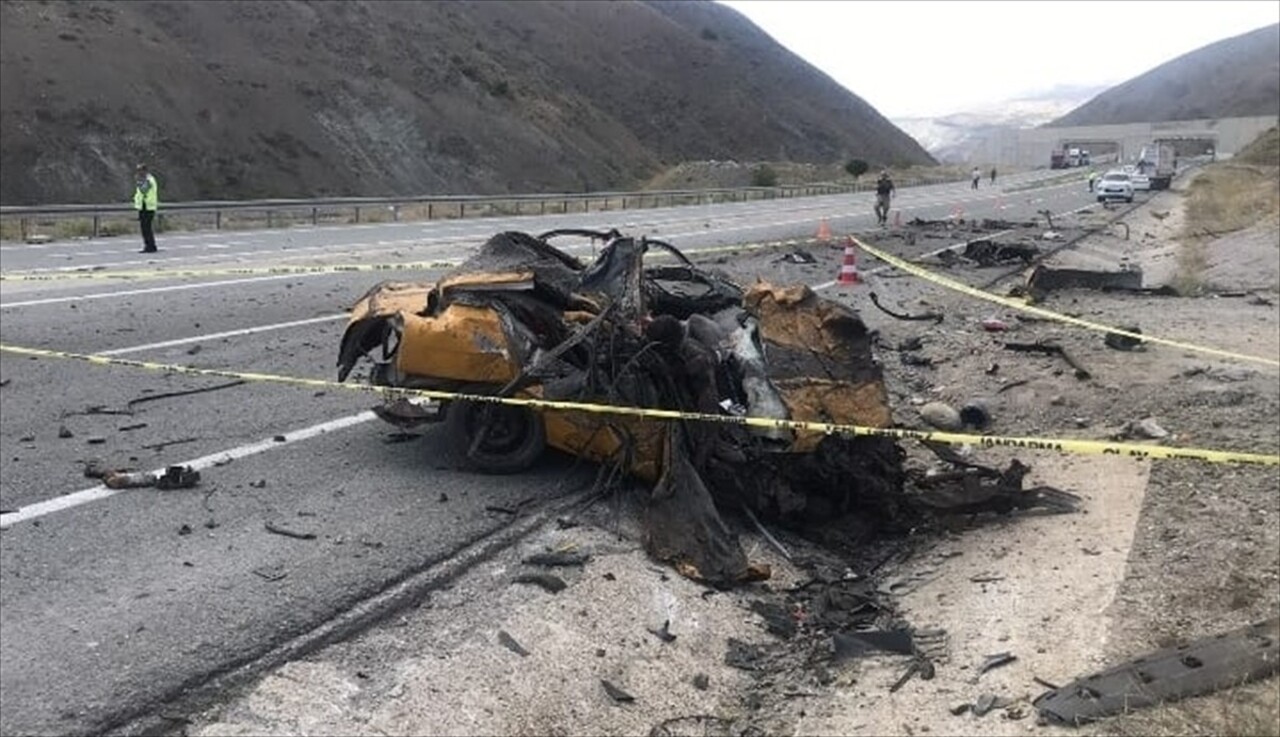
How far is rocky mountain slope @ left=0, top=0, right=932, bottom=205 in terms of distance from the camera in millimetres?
41250

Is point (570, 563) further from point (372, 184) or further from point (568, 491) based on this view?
point (372, 184)

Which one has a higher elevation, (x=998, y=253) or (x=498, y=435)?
(x=998, y=253)

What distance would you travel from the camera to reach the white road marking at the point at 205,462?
17.8 ft

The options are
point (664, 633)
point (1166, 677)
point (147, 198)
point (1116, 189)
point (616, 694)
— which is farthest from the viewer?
point (1116, 189)

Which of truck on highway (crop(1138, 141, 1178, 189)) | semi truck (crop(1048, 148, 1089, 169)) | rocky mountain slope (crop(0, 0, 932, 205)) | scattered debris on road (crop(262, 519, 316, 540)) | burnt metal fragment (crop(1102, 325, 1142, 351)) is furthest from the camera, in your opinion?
semi truck (crop(1048, 148, 1089, 169))

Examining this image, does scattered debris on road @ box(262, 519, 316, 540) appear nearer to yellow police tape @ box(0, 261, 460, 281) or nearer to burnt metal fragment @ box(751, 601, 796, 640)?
burnt metal fragment @ box(751, 601, 796, 640)

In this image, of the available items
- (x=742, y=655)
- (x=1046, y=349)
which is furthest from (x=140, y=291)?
(x=742, y=655)

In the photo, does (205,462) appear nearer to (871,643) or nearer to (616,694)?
Answer: (616,694)

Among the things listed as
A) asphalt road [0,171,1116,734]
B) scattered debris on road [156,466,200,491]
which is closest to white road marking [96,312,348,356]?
asphalt road [0,171,1116,734]

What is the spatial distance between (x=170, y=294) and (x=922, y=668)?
10459 millimetres

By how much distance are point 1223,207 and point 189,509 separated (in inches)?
1556

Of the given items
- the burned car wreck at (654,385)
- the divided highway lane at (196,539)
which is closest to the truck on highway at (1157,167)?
the burned car wreck at (654,385)

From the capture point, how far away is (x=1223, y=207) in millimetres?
38062

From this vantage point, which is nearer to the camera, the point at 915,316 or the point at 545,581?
the point at 545,581
